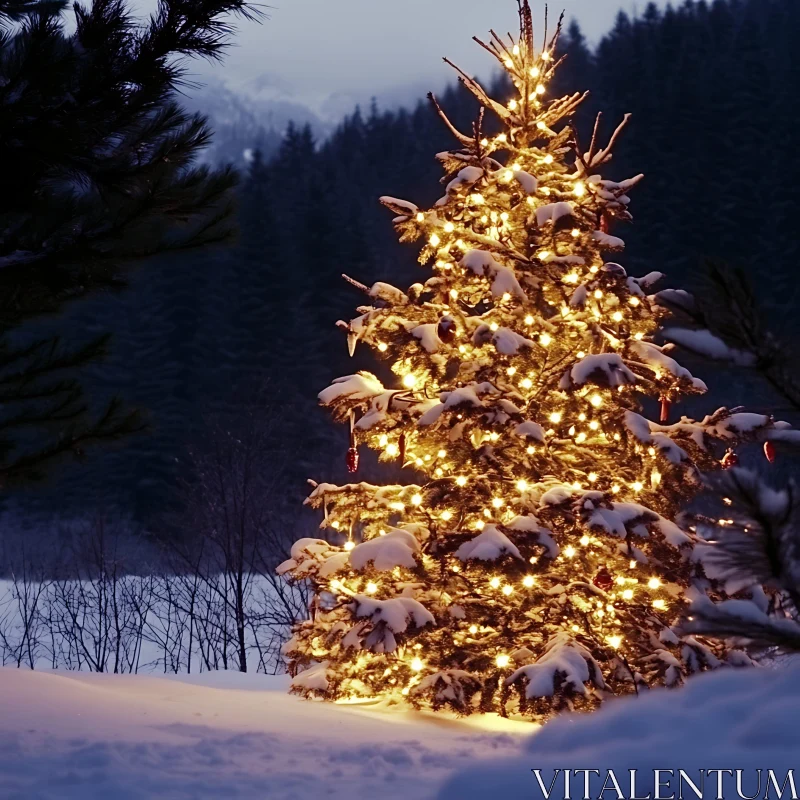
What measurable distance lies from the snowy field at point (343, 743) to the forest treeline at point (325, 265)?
19702 mm

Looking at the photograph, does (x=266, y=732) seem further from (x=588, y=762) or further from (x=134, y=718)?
(x=588, y=762)

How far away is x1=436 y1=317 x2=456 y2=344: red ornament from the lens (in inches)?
302

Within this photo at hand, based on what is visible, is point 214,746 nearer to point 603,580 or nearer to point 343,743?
point 343,743

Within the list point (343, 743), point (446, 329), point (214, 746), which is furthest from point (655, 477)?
point (214, 746)

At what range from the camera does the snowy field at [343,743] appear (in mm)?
3586

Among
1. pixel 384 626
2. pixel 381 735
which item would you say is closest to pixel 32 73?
pixel 384 626

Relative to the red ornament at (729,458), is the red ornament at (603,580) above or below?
below

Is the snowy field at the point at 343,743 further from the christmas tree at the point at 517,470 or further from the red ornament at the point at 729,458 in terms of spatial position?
the red ornament at the point at 729,458

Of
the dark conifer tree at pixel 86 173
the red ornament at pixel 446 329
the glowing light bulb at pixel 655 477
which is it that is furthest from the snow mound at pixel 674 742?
the dark conifer tree at pixel 86 173

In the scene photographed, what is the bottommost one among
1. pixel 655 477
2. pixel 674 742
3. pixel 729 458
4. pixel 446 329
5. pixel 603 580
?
pixel 674 742

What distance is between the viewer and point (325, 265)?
36844 mm

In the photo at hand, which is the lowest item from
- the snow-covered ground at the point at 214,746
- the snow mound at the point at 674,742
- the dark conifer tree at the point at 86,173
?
the snow-covered ground at the point at 214,746

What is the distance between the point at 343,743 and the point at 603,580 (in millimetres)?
2591

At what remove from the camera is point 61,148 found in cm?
580
